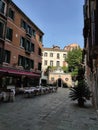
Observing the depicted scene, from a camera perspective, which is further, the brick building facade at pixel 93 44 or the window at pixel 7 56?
the window at pixel 7 56

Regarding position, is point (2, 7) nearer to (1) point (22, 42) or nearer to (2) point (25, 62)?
(1) point (22, 42)

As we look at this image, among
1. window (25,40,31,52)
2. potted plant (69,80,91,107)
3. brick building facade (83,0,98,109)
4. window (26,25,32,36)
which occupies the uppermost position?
window (26,25,32,36)

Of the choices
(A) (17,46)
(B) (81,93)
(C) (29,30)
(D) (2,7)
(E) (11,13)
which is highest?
(E) (11,13)

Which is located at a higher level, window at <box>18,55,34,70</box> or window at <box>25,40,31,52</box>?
window at <box>25,40,31,52</box>

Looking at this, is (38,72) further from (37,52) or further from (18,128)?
(18,128)

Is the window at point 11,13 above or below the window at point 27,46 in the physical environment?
above

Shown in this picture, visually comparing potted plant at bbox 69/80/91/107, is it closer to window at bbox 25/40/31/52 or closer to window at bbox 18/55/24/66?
window at bbox 18/55/24/66

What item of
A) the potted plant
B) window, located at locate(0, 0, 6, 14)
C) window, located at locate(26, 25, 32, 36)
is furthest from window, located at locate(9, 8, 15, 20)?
the potted plant

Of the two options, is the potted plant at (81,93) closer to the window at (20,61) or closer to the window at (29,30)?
the window at (20,61)

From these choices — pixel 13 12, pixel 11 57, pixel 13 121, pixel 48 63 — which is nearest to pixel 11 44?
pixel 11 57

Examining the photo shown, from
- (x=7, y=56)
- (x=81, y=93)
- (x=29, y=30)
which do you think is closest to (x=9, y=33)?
(x=7, y=56)

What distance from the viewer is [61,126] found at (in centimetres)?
830

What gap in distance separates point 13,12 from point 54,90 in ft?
46.2

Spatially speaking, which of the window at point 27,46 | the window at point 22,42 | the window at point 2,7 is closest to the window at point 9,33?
the window at point 2,7
